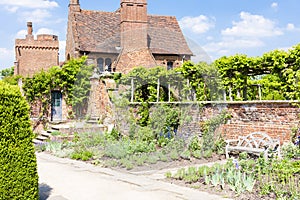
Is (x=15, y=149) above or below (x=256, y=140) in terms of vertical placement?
above

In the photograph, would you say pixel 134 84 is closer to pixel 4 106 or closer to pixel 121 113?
pixel 121 113

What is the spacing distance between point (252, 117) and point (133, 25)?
1743 cm

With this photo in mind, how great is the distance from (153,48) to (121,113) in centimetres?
1323

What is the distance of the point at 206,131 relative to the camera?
11.9 meters

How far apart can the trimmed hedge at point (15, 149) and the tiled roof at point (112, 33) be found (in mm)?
21734

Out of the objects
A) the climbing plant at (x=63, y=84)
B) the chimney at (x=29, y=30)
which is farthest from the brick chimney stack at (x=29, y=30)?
the climbing plant at (x=63, y=84)

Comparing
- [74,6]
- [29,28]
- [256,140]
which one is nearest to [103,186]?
[256,140]

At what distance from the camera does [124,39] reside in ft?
86.9

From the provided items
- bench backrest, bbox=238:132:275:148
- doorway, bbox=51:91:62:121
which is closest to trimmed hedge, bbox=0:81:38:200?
bench backrest, bbox=238:132:275:148

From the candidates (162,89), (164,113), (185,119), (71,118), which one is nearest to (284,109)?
(185,119)

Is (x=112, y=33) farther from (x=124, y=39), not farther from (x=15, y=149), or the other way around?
(x=15, y=149)

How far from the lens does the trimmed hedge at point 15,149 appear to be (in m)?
5.20

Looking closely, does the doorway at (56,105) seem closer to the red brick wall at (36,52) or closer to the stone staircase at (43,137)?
the stone staircase at (43,137)

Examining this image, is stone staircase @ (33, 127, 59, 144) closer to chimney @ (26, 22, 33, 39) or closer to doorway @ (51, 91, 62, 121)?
doorway @ (51, 91, 62, 121)
